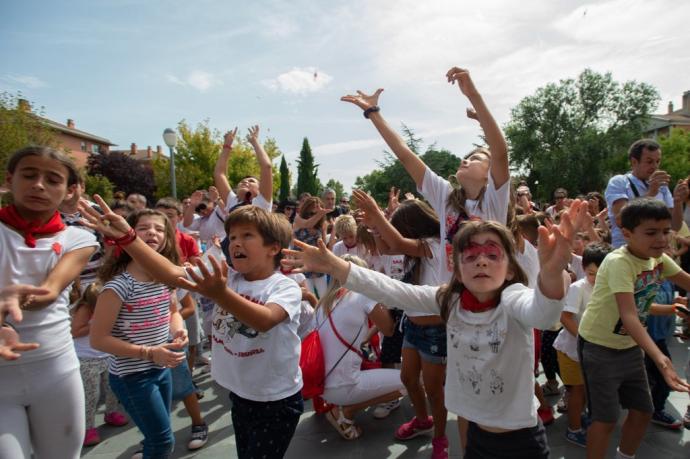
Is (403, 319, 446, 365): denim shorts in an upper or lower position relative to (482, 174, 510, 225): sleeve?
lower

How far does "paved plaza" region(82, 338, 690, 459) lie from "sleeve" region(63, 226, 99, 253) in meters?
2.00

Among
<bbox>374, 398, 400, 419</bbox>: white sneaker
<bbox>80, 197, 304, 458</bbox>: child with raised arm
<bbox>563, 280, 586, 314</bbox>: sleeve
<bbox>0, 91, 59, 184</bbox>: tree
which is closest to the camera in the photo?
<bbox>80, 197, 304, 458</bbox>: child with raised arm

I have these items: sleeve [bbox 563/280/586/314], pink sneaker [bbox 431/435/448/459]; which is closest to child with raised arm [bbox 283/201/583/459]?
pink sneaker [bbox 431/435/448/459]

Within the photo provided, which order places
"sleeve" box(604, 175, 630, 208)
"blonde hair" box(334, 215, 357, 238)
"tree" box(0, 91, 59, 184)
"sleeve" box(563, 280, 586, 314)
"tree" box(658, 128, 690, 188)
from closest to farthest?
"sleeve" box(563, 280, 586, 314) → "sleeve" box(604, 175, 630, 208) → "blonde hair" box(334, 215, 357, 238) → "tree" box(0, 91, 59, 184) → "tree" box(658, 128, 690, 188)

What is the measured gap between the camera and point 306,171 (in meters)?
61.0

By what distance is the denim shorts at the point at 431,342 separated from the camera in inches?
108

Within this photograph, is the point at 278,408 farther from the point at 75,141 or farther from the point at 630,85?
the point at 75,141

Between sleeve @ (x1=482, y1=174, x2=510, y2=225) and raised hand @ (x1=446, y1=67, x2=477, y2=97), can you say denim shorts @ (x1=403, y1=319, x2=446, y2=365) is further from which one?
raised hand @ (x1=446, y1=67, x2=477, y2=97)

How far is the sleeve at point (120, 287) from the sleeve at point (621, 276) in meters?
2.93

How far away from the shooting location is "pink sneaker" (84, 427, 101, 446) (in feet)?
11.2

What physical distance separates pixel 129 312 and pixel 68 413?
696 millimetres

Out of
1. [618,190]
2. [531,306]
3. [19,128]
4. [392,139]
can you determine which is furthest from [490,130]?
[19,128]

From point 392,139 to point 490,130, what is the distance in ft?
2.40

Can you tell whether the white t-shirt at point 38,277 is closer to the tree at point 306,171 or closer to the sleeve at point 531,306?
the sleeve at point 531,306
